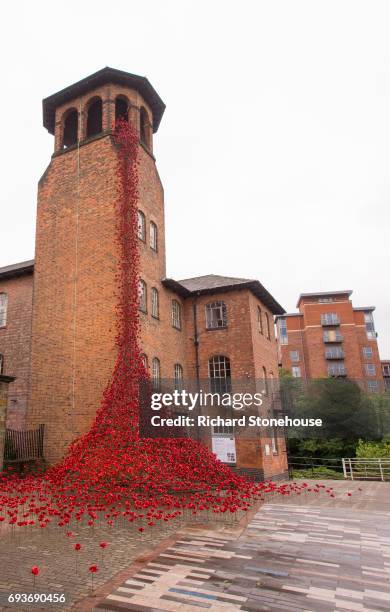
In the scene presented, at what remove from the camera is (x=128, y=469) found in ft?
37.0

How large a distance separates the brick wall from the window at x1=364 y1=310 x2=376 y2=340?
5371 centimetres

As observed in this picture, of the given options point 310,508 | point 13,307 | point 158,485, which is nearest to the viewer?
point 310,508

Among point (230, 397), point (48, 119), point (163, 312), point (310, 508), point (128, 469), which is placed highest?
point (48, 119)

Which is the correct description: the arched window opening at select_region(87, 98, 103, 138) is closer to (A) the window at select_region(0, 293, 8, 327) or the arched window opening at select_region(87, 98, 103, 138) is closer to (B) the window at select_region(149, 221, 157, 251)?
(B) the window at select_region(149, 221, 157, 251)

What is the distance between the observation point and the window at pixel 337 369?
176ft

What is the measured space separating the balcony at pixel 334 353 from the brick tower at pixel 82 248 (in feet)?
137

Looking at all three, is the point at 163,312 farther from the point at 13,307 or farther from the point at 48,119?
the point at 48,119

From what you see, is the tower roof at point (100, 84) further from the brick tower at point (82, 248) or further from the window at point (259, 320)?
the window at point (259, 320)

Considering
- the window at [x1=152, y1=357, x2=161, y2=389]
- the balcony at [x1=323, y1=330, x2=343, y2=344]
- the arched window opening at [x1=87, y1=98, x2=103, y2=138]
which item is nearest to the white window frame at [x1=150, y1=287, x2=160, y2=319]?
the window at [x1=152, y1=357, x2=161, y2=389]

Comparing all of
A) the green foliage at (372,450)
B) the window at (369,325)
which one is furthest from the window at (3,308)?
the window at (369,325)

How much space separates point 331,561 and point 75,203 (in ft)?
52.5

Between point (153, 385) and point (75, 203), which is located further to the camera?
point (75, 203)

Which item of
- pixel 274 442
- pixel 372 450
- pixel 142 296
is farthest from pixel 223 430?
pixel 372 450

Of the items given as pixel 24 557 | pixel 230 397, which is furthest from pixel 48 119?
pixel 24 557
